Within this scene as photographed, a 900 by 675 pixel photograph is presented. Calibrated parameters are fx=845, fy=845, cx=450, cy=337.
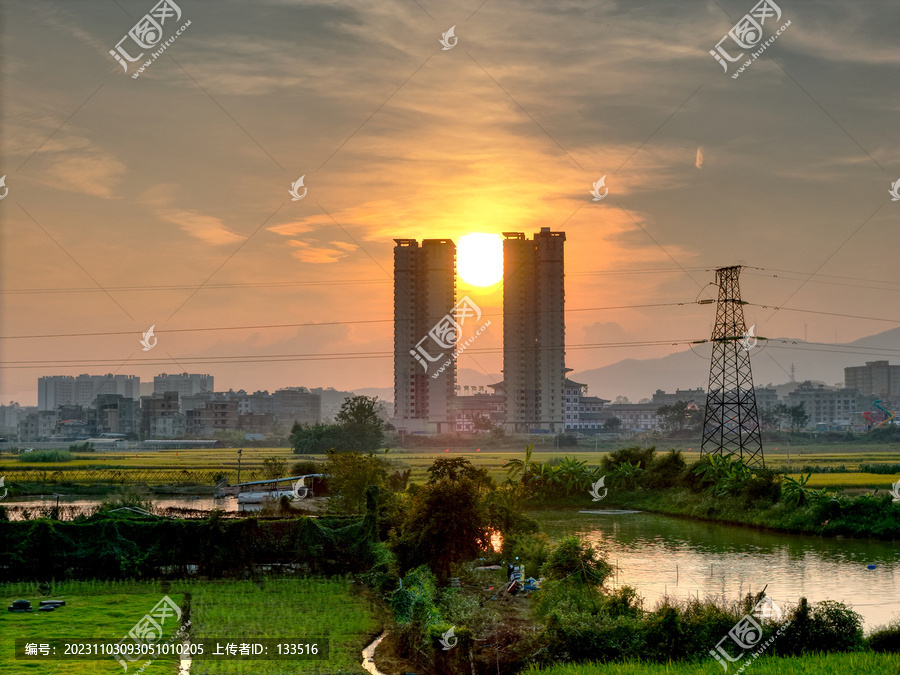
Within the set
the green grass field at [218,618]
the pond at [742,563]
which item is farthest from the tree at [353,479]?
the green grass field at [218,618]

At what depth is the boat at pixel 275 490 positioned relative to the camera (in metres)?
38.2

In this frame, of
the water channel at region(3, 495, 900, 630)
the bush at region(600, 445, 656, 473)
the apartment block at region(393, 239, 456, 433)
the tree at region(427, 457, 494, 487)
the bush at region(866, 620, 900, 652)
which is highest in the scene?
the apartment block at region(393, 239, 456, 433)

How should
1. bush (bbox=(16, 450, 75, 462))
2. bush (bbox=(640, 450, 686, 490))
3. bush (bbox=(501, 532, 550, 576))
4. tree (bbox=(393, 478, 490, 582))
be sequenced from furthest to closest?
bush (bbox=(16, 450, 75, 462)) → bush (bbox=(640, 450, 686, 490)) → bush (bbox=(501, 532, 550, 576)) → tree (bbox=(393, 478, 490, 582))

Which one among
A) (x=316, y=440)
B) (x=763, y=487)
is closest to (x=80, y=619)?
(x=763, y=487)

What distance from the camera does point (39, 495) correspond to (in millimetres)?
46219

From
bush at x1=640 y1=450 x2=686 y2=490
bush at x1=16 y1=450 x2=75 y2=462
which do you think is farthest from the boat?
bush at x1=16 y1=450 x2=75 y2=462

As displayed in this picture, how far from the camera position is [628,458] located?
50.3 m

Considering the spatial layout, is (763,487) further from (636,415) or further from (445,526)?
(636,415)

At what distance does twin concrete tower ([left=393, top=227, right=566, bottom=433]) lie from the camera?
137375 millimetres

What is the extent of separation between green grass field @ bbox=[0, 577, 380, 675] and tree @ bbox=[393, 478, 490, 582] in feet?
6.43

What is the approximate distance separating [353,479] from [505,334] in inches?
4483

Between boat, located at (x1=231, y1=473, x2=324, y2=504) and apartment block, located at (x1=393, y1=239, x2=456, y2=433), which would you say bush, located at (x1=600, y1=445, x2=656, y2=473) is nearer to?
boat, located at (x1=231, y1=473, x2=324, y2=504)

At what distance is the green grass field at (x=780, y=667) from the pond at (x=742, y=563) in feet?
17.4

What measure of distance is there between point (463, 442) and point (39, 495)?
70.2 m
